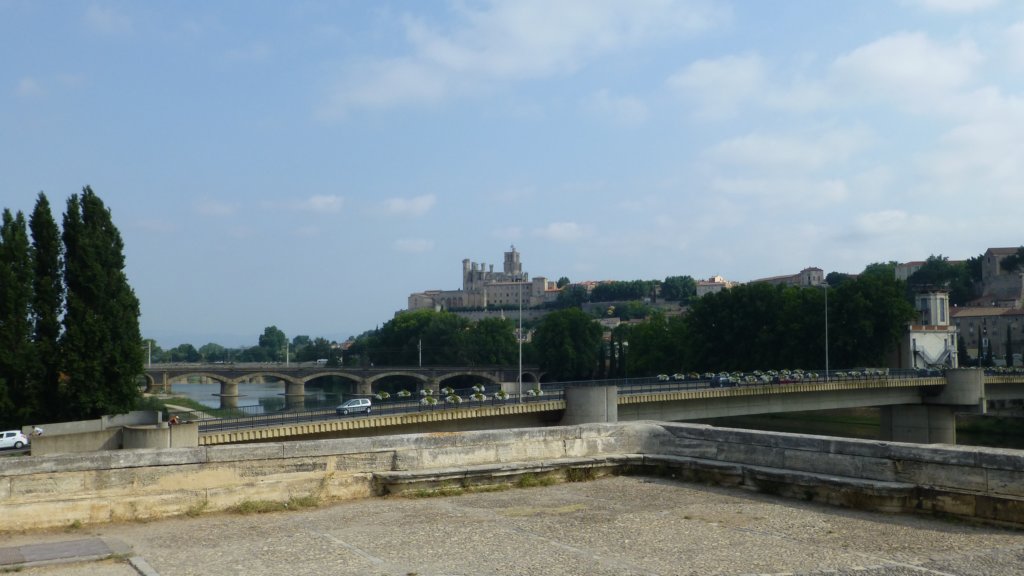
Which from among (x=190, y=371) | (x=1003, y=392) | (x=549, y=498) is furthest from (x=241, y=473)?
(x=190, y=371)

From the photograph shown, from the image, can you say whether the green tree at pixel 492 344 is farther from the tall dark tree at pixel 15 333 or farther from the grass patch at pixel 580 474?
the grass patch at pixel 580 474

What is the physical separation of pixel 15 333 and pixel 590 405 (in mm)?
26326

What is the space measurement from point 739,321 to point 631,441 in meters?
83.0

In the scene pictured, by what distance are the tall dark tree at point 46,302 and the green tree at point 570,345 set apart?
86.3m

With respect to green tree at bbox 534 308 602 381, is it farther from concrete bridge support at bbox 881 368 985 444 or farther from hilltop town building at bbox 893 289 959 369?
concrete bridge support at bbox 881 368 985 444

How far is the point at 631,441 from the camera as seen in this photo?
14.1 meters

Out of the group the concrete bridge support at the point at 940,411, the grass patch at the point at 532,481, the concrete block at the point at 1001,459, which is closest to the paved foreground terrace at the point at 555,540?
the concrete block at the point at 1001,459

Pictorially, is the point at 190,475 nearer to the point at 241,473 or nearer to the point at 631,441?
the point at 241,473

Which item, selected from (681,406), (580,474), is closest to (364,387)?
(681,406)

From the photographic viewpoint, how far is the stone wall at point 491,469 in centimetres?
977

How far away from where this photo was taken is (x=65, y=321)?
1646 inches

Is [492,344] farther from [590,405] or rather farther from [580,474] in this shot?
[580,474]

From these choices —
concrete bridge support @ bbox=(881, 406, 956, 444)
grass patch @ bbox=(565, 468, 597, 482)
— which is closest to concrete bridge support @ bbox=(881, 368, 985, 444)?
concrete bridge support @ bbox=(881, 406, 956, 444)

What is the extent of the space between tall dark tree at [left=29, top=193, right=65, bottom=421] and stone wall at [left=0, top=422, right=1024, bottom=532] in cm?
3425
